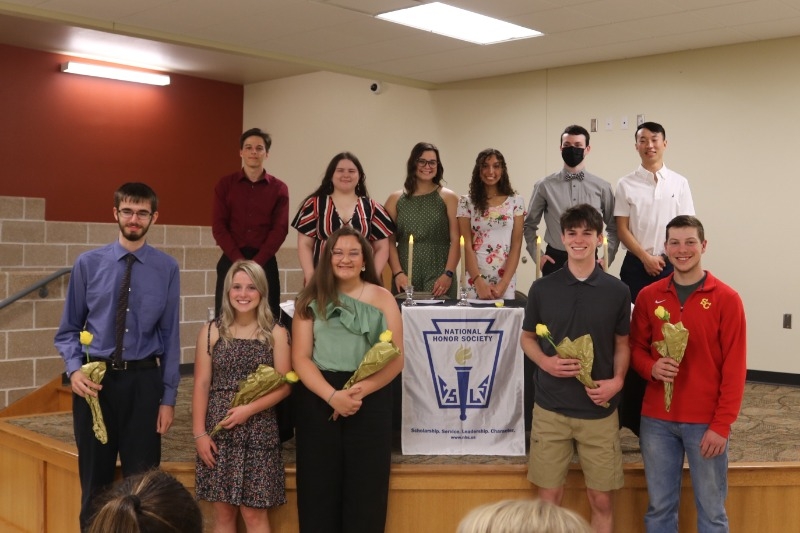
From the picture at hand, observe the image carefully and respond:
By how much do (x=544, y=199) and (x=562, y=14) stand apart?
6.10 feet

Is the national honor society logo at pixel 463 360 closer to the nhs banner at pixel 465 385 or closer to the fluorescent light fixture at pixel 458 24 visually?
the nhs banner at pixel 465 385

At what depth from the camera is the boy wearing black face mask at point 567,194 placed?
15.9 ft

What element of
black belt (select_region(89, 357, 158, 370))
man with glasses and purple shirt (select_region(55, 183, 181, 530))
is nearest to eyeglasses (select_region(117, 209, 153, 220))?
man with glasses and purple shirt (select_region(55, 183, 181, 530))

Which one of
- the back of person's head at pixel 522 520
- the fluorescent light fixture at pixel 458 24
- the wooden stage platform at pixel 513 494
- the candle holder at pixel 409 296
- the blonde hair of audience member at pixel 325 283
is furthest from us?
the fluorescent light fixture at pixel 458 24

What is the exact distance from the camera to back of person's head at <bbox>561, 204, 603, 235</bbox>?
354 cm

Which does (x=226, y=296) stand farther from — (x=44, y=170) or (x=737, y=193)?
(x=44, y=170)

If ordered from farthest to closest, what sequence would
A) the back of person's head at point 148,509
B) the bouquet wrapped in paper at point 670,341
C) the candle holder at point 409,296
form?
the candle holder at point 409,296 < the bouquet wrapped in paper at point 670,341 < the back of person's head at point 148,509

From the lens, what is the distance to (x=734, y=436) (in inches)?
186

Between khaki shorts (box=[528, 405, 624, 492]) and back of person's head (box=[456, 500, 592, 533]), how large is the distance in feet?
7.38

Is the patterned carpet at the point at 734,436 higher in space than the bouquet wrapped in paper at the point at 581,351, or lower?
lower

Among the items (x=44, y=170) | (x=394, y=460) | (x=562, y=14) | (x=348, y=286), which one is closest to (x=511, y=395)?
(x=394, y=460)

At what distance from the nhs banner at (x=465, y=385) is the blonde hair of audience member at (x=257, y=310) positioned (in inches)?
29.3

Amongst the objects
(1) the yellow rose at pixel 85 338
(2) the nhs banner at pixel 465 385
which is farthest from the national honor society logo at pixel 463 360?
(1) the yellow rose at pixel 85 338

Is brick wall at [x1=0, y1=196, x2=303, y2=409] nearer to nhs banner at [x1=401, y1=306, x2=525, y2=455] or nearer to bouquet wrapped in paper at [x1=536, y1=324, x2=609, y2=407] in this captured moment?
nhs banner at [x1=401, y1=306, x2=525, y2=455]
